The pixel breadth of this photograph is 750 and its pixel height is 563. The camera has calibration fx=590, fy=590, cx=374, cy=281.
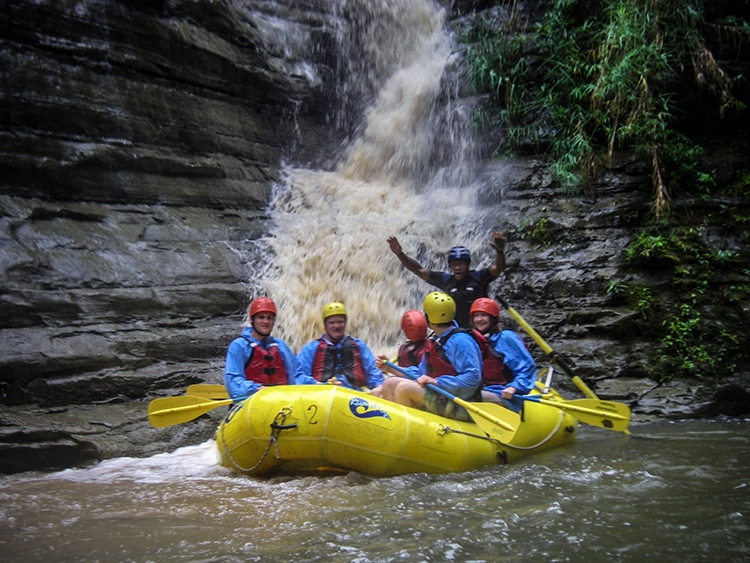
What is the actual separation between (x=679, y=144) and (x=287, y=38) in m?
6.42

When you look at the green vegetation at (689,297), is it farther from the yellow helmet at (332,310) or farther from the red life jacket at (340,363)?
the yellow helmet at (332,310)

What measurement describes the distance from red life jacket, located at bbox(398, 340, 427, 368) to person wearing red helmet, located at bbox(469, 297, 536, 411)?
1.66 ft

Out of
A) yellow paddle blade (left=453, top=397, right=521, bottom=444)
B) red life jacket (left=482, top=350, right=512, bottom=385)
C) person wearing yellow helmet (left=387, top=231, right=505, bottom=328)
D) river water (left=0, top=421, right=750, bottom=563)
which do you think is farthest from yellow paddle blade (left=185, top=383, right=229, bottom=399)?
person wearing yellow helmet (left=387, top=231, right=505, bottom=328)

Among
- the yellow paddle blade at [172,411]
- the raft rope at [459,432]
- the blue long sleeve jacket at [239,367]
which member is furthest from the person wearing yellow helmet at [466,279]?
the yellow paddle blade at [172,411]

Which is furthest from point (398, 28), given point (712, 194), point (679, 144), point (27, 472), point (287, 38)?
point (27, 472)

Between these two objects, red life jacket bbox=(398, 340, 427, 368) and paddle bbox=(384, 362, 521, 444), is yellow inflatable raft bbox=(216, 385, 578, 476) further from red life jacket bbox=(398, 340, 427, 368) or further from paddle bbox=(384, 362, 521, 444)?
red life jacket bbox=(398, 340, 427, 368)

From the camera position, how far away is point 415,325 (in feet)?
16.6

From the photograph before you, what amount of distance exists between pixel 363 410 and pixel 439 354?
3.18 ft

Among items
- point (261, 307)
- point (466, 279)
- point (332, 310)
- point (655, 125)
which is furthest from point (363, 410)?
point (655, 125)

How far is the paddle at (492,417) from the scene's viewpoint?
4.30 m

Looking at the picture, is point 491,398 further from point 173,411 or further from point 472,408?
point 173,411

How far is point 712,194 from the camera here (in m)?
7.45

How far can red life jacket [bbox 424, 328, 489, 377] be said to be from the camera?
15.2ft

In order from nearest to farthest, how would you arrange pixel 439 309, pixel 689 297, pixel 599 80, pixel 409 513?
pixel 409 513 → pixel 439 309 → pixel 689 297 → pixel 599 80
